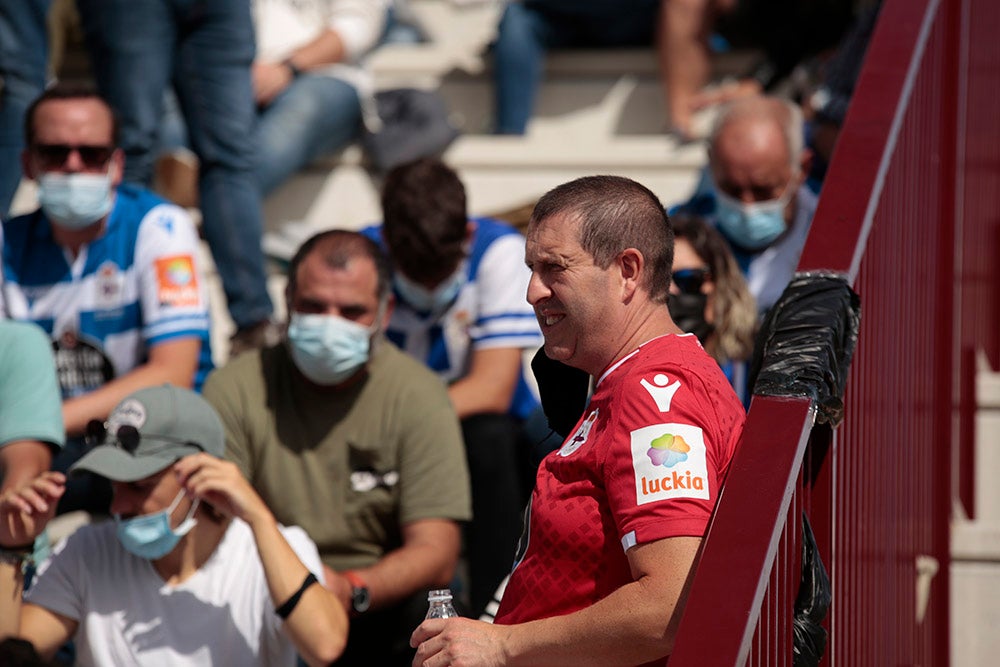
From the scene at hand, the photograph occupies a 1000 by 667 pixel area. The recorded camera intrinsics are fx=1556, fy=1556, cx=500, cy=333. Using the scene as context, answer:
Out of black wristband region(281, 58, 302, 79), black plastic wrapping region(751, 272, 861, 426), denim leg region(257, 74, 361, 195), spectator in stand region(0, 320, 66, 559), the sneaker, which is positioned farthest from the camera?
black wristband region(281, 58, 302, 79)

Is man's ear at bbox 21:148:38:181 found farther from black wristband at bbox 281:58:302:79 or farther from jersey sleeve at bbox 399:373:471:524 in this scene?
black wristband at bbox 281:58:302:79

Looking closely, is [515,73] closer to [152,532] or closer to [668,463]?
[152,532]

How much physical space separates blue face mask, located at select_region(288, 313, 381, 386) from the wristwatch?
50cm

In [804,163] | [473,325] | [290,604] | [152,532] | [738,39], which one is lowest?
[290,604]

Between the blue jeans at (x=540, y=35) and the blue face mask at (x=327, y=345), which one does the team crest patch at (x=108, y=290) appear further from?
the blue jeans at (x=540, y=35)

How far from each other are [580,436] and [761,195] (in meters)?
2.11

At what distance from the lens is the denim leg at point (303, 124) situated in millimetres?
5094

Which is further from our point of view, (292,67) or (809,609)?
(292,67)

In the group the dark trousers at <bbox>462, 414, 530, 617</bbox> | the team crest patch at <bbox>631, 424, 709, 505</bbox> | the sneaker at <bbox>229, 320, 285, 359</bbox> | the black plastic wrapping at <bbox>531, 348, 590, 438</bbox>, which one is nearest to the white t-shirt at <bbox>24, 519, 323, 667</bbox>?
the dark trousers at <bbox>462, 414, 530, 617</bbox>

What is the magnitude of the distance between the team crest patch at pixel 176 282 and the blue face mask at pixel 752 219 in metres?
1.37

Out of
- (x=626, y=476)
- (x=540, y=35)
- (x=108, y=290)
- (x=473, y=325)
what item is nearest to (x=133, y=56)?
(x=108, y=290)

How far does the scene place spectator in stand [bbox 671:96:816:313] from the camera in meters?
3.98

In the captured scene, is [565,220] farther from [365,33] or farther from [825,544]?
[365,33]

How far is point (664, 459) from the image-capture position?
186 cm
